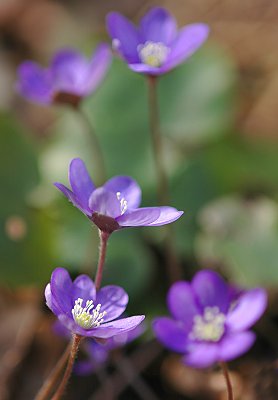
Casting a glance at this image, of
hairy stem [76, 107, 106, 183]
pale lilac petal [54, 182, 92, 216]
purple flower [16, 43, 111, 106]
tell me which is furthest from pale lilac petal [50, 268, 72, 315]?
hairy stem [76, 107, 106, 183]

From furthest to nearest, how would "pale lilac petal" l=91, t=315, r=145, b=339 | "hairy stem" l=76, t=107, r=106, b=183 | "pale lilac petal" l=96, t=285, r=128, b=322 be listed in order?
"hairy stem" l=76, t=107, r=106, b=183, "pale lilac petal" l=96, t=285, r=128, b=322, "pale lilac petal" l=91, t=315, r=145, b=339

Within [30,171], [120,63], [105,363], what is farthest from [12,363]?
[120,63]

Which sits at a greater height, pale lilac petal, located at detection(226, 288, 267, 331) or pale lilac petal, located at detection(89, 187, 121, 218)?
pale lilac petal, located at detection(89, 187, 121, 218)

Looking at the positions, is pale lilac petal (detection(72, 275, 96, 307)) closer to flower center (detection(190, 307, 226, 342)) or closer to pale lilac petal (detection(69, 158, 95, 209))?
pale lilac petal (detection(69, 158, 95, 209))

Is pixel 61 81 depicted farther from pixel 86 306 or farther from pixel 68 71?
pixel 86 306

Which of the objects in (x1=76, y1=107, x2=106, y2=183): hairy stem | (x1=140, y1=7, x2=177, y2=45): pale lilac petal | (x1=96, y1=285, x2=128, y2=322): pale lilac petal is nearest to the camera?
(x1=96, y1=285, x2=128, y2=322): pale lilac petal

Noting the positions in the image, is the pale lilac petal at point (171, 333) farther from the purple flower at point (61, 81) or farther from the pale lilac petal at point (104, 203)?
the purple flower at point (61, 81)

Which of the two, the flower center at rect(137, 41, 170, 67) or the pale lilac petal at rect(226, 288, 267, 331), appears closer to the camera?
the pale lilac petal at rect(226, 288, 267, 331)
